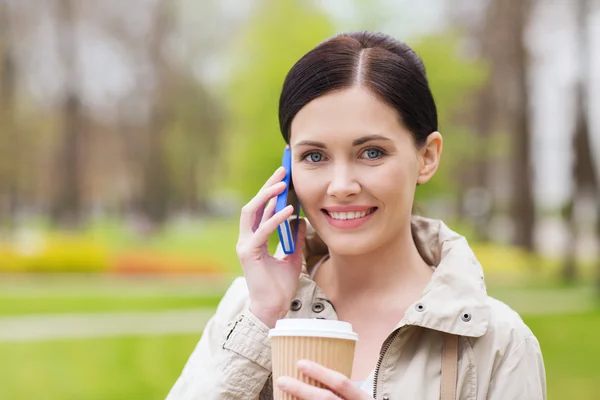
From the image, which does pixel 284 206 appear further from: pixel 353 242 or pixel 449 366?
pixel 449 366

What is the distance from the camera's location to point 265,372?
2.31 metres

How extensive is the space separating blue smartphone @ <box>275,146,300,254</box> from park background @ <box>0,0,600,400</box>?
2.41 feet

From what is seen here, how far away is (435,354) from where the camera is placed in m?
2.29

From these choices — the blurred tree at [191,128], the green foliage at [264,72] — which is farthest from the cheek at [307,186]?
the blurred tree at [191,128]

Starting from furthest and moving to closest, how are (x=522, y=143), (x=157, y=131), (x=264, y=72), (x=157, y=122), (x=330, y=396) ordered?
(x=157, y=122) → (x=157, y=131) → (x=522, y=143) → (x=264, y=72) → (x=330, y=396)

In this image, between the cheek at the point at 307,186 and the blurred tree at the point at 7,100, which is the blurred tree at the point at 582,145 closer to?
the cheek at the point at 307,186

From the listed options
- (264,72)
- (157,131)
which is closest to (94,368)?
(264,72)

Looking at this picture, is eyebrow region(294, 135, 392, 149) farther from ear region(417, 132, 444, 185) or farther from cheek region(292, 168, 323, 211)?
ear region(417, 132, 444, 185)

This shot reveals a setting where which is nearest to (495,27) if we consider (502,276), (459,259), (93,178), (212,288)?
(502,276)

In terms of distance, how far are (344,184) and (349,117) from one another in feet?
0.61

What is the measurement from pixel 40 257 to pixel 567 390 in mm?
14852

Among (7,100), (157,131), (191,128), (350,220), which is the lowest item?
(350,220)

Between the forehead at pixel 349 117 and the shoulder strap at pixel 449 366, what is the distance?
0.58m

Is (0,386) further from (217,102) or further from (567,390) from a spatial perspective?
(217,102)
